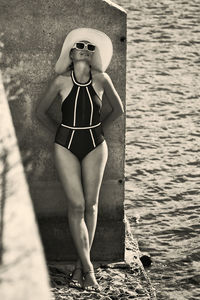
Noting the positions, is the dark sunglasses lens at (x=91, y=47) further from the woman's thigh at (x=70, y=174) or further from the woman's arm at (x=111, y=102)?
the woman's thigh at (x=70, y=174)

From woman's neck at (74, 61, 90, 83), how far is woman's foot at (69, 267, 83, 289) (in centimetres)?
177

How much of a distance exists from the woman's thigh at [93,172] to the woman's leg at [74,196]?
0.06 metres

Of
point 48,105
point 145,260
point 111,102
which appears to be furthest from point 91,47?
point 145,260

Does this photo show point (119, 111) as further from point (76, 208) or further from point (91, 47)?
point (76, 208)

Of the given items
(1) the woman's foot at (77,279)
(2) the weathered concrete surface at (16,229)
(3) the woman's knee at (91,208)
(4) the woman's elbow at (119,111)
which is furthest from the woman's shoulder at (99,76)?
(1) the woman's foot at (77,279)

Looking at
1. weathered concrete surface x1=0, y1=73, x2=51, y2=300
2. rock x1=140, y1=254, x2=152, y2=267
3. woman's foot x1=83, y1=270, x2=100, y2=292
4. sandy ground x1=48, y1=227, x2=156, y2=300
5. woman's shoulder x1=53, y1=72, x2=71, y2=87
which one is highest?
woman's shoulder x1=53, y1=72, x2=71, y2=87

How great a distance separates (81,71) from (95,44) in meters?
0.28

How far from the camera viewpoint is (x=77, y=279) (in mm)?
7711

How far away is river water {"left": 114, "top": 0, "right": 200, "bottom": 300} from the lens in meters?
8.69

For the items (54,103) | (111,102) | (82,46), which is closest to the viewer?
(82,46)

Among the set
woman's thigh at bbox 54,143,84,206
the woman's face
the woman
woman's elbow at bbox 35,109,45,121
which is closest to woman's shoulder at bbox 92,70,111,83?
the woman

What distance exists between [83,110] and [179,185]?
290 centimetres

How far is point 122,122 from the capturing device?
7.93 m

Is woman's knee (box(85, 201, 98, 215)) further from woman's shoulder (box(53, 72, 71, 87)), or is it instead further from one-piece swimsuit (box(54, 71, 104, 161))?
woman's shoulder (box(53, 72, 71, 87))
